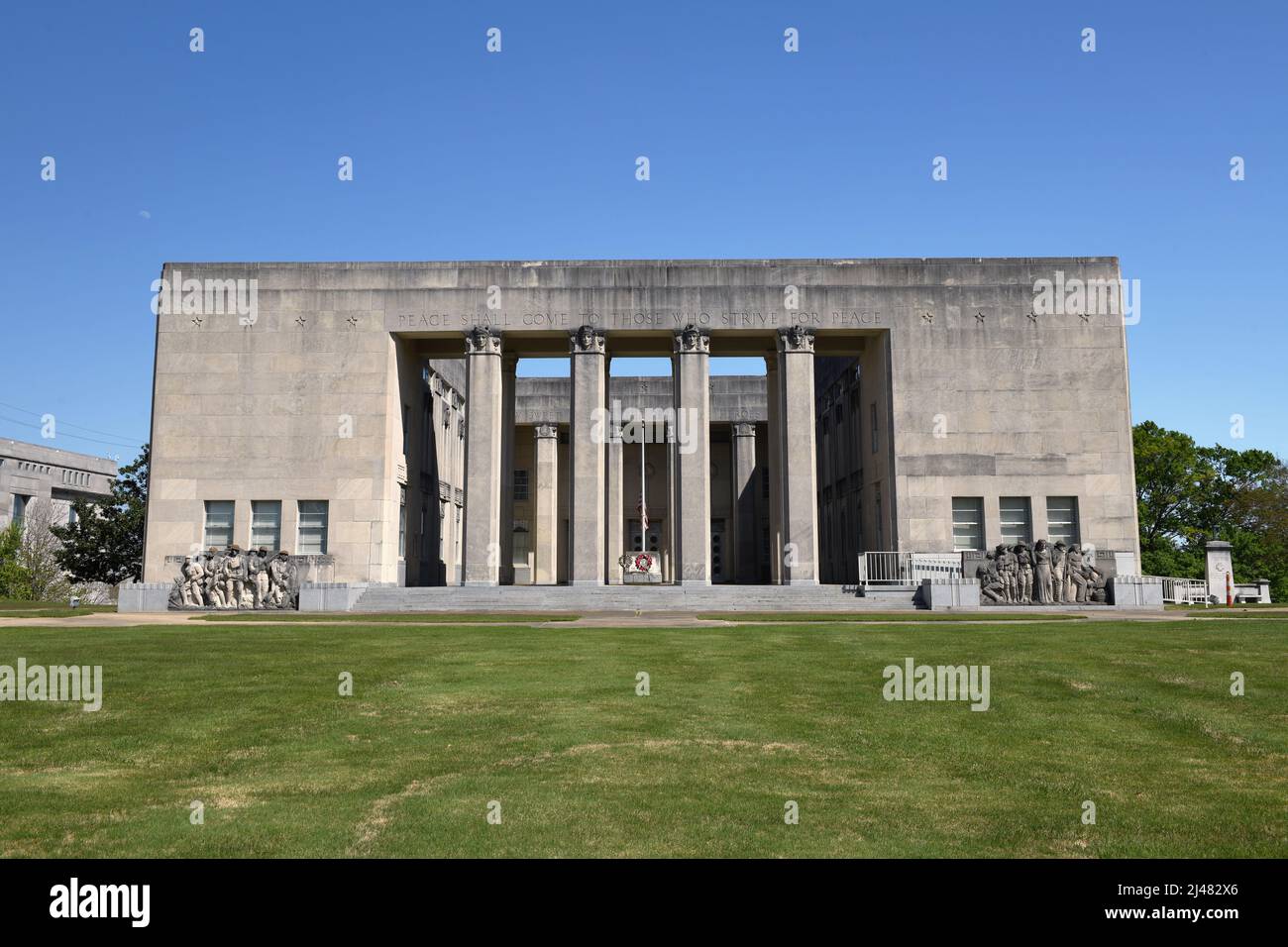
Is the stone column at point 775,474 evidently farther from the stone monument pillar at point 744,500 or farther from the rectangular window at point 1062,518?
the stone monument pillar at point 744,500

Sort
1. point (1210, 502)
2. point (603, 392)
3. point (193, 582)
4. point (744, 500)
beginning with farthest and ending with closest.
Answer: point (1210, 502) < point (744, 500) < point (603, 392) < point (193, 582)

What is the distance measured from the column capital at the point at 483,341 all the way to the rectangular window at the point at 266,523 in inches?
441

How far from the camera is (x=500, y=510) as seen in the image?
48438 millimetres

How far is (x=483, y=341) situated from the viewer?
45.8 metres

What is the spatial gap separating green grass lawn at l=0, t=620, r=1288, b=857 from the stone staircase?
19.8m

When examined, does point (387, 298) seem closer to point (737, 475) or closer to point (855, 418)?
point (855, 418)

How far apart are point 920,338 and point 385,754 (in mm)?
39119

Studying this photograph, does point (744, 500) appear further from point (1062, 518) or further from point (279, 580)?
point (279, 580)

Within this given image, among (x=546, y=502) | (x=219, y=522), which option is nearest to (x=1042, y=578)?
(x=219, y=522)

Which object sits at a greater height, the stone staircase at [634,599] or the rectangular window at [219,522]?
the rectangular window at [219,522]

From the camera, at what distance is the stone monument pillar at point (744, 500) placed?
68438 millimetres

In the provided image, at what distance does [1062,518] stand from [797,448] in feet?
39.9

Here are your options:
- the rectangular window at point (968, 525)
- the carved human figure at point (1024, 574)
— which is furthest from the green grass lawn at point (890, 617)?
the rectangular window at point (968, 525)

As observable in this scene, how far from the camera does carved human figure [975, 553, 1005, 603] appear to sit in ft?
130
